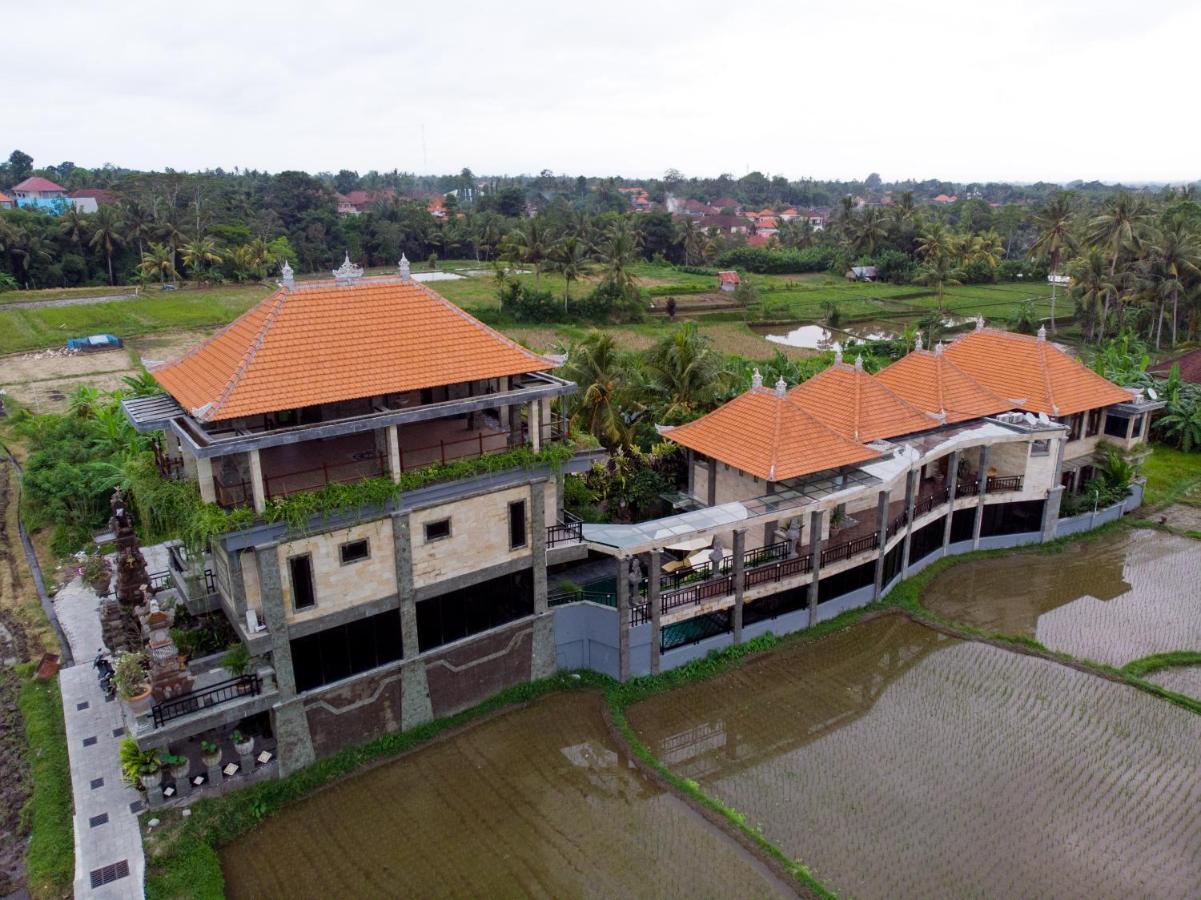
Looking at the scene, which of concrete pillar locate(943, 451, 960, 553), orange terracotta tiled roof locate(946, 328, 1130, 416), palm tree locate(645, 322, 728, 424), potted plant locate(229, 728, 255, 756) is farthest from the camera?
orange terracotta tiled roof locate(946, 328, 1130, 416)

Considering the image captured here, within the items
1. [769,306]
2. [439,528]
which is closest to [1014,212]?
[769,306]

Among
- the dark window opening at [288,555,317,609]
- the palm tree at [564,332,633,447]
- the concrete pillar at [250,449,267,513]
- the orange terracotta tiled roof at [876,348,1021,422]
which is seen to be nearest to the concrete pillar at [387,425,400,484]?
the dark window opening at [288,555,317,609]

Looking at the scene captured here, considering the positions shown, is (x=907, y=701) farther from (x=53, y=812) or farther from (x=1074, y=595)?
(x=53, y=812)

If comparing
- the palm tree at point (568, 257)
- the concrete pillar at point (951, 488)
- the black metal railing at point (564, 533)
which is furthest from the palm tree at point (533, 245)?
the black metal railing at point (564, 533)

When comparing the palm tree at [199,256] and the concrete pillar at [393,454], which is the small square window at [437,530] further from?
the palm tree at [199,256]

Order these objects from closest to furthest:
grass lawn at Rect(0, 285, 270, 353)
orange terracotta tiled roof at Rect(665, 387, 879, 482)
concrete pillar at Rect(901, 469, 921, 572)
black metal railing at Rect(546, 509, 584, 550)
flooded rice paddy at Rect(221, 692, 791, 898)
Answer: flooded rice paddy at Rect(221, 692, 791, 898) < black metal railing at Rect(546, 509, 584, 550) < orange terracotta tiled roof at Rect(665, 387, 879, 482) < concrete pillar at Rect(901, 469, 921, 572) < grass lawn at Rect(0, 285, 270, 353)

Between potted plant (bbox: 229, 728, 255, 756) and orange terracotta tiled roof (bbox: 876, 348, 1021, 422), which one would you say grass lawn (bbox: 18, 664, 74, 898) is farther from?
orange terracotta tiled roof (bbox: 876, 348, 1021, 422)

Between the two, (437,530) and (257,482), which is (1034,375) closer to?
(437,530)

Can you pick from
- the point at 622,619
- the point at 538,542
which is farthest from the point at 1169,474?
the point at 538,542
